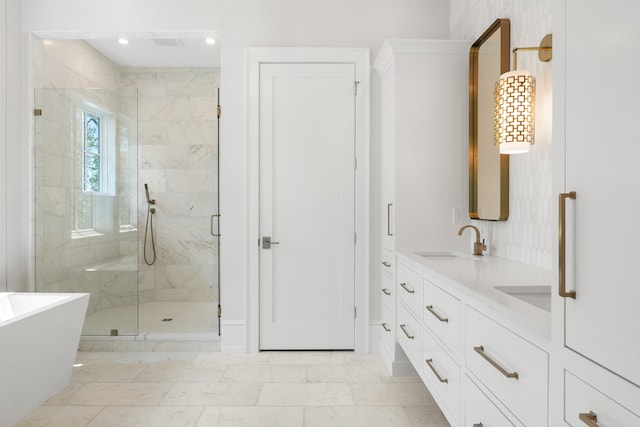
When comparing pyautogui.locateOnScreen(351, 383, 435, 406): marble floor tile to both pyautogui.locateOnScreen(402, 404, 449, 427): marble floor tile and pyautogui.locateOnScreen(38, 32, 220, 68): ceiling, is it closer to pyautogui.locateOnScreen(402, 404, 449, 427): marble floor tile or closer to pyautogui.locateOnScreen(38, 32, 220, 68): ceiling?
pyautogui.locateOnScreen(402, 404, 449, 427): marble floor tile

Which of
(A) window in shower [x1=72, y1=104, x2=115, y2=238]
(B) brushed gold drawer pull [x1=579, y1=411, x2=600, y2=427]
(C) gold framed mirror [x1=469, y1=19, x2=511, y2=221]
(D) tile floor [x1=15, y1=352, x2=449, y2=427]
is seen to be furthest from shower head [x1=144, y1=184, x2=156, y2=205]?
(B) brushed gold drawer pull [x1=579, y1=411, x2=600, y2=427]

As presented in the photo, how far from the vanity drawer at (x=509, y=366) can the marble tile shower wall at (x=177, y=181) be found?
9.87 ft

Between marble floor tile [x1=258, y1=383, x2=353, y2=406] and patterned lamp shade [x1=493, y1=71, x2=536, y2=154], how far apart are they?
69.7 inches

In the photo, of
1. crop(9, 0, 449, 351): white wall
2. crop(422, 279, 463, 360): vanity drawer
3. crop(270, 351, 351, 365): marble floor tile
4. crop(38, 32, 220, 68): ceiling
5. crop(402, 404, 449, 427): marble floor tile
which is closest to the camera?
crop(422, 279, 463, 360): vanity drawer

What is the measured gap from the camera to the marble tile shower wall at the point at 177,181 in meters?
4.14

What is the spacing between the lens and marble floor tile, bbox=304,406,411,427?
224 centimetres

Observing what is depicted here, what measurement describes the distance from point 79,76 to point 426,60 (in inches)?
134

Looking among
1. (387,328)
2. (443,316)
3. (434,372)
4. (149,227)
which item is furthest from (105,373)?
(443,316)

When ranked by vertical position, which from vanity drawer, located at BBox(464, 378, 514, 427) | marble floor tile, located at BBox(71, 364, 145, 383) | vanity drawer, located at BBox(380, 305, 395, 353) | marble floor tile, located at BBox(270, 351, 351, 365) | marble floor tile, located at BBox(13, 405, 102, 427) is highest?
vanity drawer, located at BBox(464, 378, 514, 427)

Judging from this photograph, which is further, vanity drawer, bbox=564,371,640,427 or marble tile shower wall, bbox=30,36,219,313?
marble tile shower wall, bbox=30,36,219,313

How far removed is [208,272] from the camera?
392 cm

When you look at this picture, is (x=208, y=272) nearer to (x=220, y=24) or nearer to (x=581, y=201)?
(x=220, y=24)

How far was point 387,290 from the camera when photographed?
10.1ft

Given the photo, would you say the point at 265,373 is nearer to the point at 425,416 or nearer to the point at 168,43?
the point at 425,416
